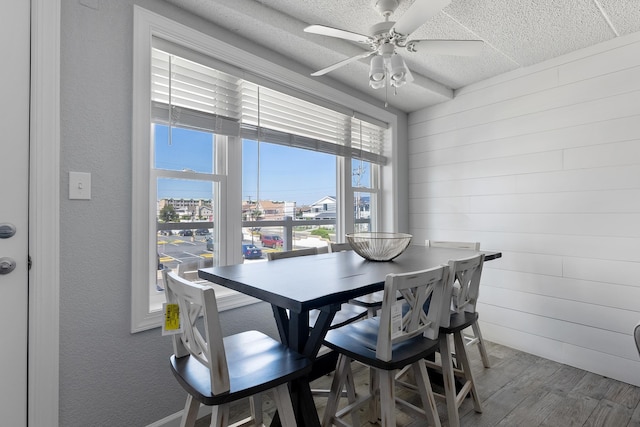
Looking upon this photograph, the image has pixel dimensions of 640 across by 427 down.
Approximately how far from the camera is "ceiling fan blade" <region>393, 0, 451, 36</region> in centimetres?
144

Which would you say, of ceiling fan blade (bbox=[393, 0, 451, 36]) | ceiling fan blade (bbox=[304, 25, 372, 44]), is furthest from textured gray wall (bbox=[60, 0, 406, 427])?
ceiling fan blade (bbox=[393, 0, 451, 36])

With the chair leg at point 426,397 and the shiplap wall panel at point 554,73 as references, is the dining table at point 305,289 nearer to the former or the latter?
the chair leg at point 426,397

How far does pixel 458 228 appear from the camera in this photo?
3.27m

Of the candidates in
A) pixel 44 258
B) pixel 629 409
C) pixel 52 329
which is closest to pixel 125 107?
pixel 44 258

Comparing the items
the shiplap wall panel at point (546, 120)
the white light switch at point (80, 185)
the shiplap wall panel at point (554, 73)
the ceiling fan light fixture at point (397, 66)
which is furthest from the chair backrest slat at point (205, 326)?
the shiplap wall panel at point (554, 73)

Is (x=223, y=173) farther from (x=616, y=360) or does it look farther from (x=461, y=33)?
(x=616, y=360)

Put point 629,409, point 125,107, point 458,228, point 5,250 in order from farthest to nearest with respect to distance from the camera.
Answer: point 458,228 < point 629,409 < point 125,107 < point 5,250

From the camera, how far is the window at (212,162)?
1.72 metres

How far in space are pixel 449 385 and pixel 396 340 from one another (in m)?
0.63

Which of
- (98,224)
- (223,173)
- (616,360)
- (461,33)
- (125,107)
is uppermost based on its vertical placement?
(461,33)

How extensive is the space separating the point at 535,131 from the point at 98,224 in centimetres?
318

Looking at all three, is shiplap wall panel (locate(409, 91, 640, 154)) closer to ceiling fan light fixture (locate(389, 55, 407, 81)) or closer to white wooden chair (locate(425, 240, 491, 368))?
white wooden chair (locate(425, 240, 491, 368))

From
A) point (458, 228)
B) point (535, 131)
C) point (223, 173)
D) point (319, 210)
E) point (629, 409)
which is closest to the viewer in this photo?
point (629, 409)

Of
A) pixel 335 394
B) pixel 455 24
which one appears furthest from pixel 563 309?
pixel 455 24
